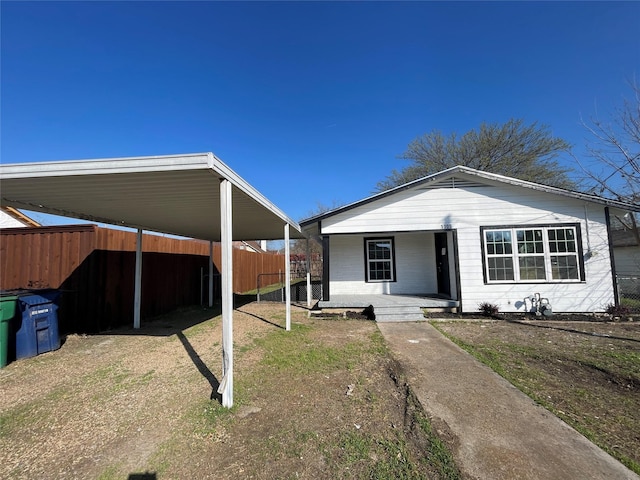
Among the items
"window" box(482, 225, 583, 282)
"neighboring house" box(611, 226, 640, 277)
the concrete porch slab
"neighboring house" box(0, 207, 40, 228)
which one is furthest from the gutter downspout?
"neighboring house" box(0, 207, 40, 228)

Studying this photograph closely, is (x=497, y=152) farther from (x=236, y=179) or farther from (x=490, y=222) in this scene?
(x=236, y=179)

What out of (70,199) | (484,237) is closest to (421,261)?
(484,237)

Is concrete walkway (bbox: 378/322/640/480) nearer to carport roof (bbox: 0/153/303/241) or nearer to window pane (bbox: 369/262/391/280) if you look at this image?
carport roof (bbox: 0/153/303/241)

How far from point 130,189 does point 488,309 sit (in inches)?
358

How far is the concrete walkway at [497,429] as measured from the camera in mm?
2096

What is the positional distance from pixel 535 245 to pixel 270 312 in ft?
27.5

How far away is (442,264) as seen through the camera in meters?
10.1

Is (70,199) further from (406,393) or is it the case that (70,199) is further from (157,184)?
(406,393)

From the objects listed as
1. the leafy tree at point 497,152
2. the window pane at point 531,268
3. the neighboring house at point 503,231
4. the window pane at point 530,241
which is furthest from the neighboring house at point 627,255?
the window pane at point 531,268

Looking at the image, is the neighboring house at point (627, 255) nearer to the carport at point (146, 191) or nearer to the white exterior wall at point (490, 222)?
the white exterior wall at point (490, 222)

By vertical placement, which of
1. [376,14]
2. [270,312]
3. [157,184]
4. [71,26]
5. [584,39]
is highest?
[376,14]

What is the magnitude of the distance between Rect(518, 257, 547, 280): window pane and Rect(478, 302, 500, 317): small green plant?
3.94 feet

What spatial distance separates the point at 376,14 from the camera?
8109 mm

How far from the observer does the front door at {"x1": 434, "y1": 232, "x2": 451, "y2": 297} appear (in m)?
9.60
